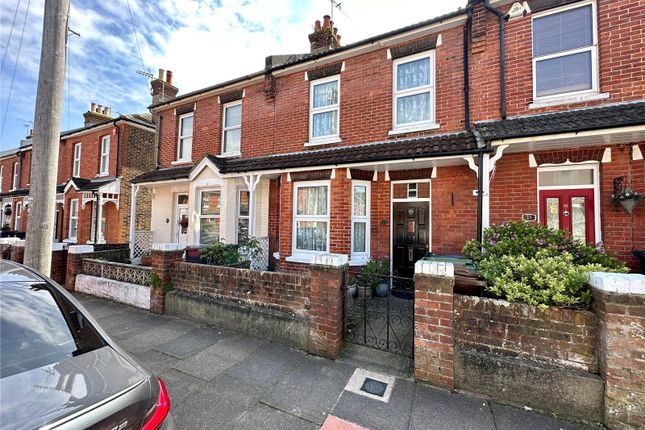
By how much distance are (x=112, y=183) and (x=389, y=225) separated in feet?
39.9

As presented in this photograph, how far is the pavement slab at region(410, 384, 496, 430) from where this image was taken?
2.67 meters

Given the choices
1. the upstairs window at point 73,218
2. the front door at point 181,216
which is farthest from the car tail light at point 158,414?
the upstairs window at point 73,218

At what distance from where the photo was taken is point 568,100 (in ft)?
18.0

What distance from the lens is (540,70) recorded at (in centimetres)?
579

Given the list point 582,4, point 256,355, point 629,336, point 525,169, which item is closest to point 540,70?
point 582,4

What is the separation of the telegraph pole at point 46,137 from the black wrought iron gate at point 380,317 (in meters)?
4.24

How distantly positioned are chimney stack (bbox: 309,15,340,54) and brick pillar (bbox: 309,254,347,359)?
798 cm

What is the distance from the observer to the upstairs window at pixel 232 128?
964 cm

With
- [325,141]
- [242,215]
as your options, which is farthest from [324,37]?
[242,215]

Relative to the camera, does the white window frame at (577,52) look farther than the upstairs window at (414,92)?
No

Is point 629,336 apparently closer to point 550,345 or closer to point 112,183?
point 550,345

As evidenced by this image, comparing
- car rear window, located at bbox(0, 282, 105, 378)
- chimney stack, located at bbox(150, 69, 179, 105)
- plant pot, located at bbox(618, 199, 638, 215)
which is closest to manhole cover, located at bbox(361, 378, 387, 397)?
car rear window, located at bbox(0, 282, 105, 378)

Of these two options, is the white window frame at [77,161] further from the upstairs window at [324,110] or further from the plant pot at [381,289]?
the plant pot at [381,289]

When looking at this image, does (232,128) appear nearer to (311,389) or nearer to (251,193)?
(251,193)
